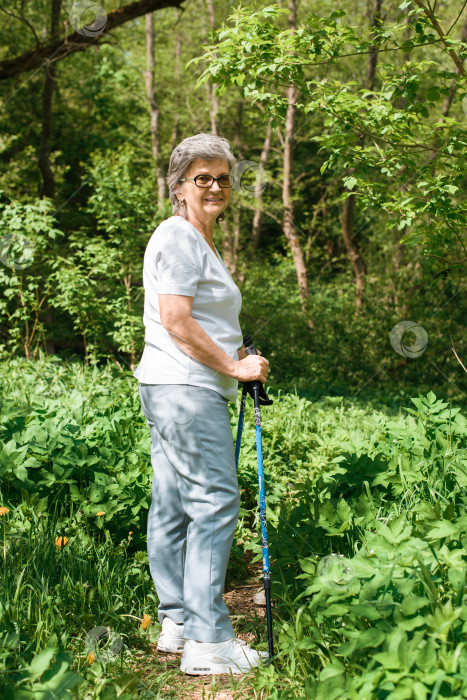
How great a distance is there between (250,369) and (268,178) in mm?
10904

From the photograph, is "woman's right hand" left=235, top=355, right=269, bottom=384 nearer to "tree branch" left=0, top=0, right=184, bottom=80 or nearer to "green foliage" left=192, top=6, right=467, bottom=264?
"green foliage" left=192, top=6, right=467, bottom=264

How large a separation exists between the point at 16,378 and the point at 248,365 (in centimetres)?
390

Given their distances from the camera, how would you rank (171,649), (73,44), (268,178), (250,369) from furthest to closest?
(268,178) → (73,44) → (171,649) → (250,369)

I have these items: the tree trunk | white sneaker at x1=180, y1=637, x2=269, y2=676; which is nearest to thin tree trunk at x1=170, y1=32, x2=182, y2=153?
the tree trunk

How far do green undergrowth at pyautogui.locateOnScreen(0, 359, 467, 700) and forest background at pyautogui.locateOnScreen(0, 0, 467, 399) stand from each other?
5.25ft

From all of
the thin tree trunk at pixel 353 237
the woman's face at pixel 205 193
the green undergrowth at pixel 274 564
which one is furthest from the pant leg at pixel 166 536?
the thin tree trunk at pixel 353 237

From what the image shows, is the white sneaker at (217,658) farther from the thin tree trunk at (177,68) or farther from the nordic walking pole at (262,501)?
the thin tree trunk at (177,68)

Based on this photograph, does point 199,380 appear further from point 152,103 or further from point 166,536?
point 152,103

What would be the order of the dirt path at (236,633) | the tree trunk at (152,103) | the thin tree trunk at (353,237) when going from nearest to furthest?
the dirt path at (236,633) → the thin tree trunk at (353,237) → the tree trunk at (152,103)

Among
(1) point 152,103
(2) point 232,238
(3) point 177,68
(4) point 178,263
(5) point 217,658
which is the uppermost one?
(3) point 177,68

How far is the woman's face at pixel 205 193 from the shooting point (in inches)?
99.0

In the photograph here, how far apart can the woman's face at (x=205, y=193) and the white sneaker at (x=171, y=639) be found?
1620 mm

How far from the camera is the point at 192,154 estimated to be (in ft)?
8.22

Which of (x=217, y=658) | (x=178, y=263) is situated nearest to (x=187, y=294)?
(x=178, y=263)
